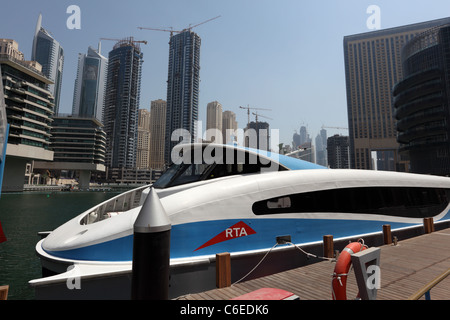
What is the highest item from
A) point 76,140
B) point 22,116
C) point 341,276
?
point 76,140

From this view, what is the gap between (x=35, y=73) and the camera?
8669 cm

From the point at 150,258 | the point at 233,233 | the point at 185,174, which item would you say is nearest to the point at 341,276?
the point at 233,233

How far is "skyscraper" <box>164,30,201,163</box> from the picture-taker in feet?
584

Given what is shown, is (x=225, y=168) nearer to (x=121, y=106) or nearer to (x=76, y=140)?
(x=76, y=140)

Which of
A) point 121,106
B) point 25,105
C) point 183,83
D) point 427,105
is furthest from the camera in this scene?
point 121,106

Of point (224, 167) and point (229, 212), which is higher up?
point (224, 167)

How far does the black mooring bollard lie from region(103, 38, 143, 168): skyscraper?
19801 centimetres

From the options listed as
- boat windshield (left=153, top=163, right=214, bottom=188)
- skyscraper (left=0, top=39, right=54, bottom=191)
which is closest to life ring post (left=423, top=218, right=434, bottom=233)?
boat windshield (left=153, top=163, right=214, bottom=188)

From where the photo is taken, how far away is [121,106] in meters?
188

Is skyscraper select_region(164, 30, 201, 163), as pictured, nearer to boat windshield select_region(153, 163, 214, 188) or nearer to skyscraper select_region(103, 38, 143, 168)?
skyscraper select_region(103, 38, 143, 168)

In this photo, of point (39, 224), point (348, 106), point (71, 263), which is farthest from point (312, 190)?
point (348, 106)

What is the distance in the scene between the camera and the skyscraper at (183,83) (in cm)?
17812

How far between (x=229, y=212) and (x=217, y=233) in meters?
0.63

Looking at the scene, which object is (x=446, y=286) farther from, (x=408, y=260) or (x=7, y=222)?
(x=7, y=222)
